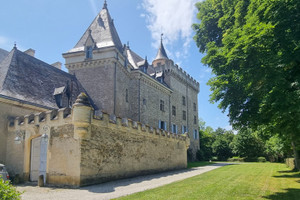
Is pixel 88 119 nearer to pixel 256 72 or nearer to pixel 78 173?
pixel 78 173

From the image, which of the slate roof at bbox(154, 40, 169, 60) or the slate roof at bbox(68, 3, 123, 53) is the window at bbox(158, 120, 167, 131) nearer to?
the slate roof at bbox(68, 3, 123, 53)

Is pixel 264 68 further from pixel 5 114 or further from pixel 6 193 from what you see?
pixel 5 114

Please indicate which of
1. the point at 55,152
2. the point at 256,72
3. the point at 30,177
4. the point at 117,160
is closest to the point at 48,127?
the point at 55,152

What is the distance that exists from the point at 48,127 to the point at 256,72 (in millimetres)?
9743

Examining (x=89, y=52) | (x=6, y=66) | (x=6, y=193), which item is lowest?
(x=6, y=193)

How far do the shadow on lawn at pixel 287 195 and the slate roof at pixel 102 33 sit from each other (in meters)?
17.8

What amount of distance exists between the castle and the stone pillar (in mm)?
45

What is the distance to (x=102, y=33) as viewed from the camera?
80.9ft

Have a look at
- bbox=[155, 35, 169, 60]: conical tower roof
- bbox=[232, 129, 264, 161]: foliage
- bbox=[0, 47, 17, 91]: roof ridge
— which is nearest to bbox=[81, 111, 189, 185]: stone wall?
bbox=[0, 47, 17, 91]: roof ridge

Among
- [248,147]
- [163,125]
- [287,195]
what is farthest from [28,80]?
[248,147]

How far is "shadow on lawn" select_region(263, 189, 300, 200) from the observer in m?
8.65

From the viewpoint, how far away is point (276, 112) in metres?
8.93

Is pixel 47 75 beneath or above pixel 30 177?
above

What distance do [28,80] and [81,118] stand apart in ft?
25.3
